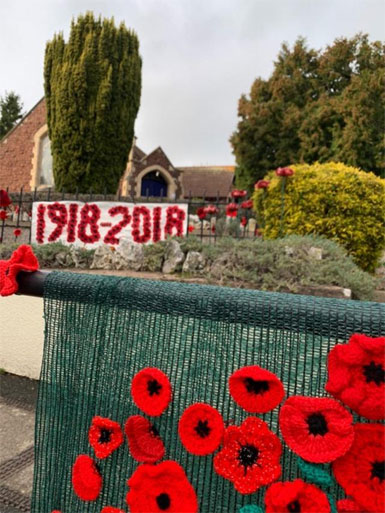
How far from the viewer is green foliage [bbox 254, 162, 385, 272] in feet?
18.1

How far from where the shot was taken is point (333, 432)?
0.71 meters

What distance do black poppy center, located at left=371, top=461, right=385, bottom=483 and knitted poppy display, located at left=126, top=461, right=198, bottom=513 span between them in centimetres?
37

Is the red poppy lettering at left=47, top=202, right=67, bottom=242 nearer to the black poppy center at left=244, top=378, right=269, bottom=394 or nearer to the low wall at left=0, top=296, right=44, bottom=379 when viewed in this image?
the low wall at left=0, top=296, right=44, bottom=379

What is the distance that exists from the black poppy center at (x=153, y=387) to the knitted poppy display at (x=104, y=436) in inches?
5.4

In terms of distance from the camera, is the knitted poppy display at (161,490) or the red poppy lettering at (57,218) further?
the red poppy lettering at (57,218)

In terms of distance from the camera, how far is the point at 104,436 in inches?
37.6

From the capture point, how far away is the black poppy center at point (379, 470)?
0.67 m

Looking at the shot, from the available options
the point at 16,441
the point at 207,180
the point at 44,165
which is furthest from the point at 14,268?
the point at 207,180

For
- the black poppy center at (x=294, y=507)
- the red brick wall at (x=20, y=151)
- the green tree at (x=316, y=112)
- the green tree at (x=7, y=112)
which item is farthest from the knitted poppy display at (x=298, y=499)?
the green tree at (x=7, y=112)

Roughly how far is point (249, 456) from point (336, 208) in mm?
5238

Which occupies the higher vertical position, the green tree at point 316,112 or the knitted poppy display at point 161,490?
the green tree at point 316,112

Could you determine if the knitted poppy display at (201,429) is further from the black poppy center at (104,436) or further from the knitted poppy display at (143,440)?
the black poppy center at (104,436)

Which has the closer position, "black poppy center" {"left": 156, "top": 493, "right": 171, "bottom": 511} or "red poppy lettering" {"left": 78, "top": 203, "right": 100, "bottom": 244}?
"black poppy center" {"left": 156, "top": 493, "right": 171, "bottom": 511}

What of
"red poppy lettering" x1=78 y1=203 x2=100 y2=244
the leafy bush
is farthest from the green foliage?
"red poppy lettering" x1=78 y1=203 x2=100 y2=244
